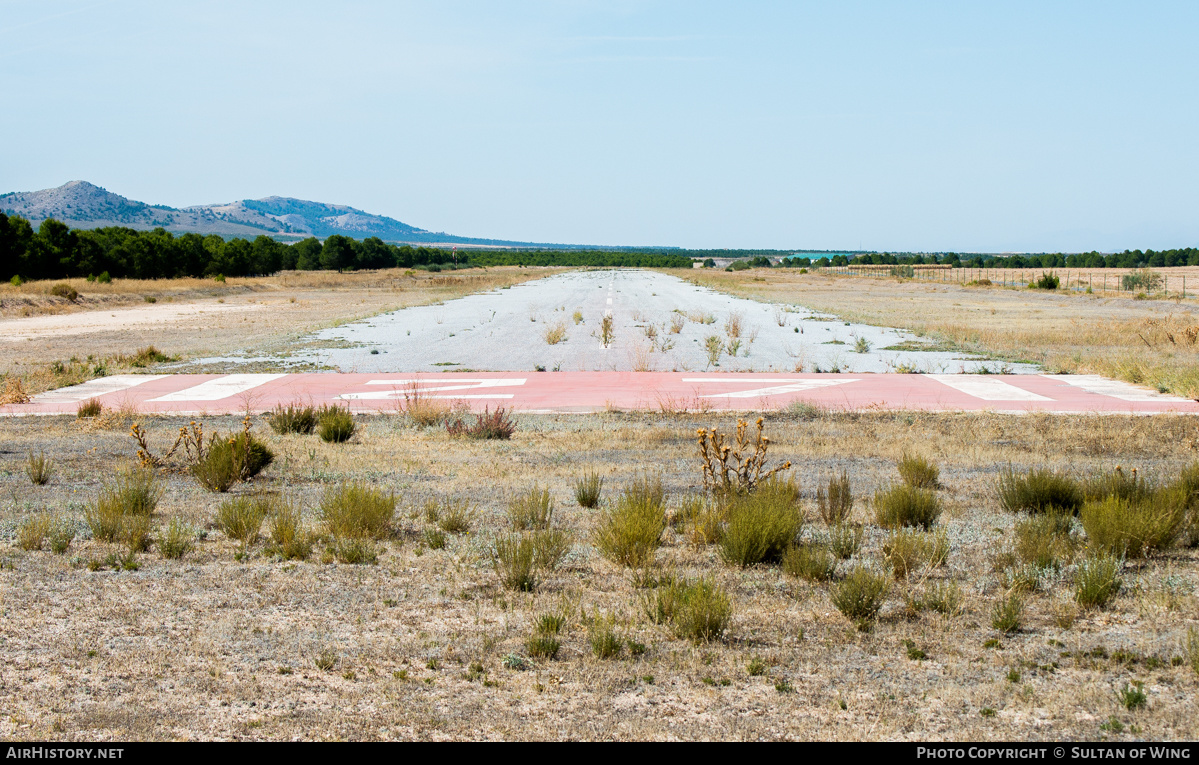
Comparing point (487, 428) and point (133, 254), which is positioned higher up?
point (133, 254)

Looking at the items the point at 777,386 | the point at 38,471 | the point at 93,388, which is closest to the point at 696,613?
the point at 38,471

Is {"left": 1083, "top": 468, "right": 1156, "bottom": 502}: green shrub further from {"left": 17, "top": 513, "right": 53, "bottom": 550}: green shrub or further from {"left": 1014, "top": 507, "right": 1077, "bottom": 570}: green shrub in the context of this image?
{"left": 17, "top": 513, "right": 53, "bottom": 550}: green shrub

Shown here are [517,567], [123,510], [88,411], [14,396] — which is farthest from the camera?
[14,396]

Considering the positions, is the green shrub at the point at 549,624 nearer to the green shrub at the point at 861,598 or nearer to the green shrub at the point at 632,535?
the green shrub at the point at 632,535

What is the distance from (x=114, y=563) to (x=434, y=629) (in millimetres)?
2887

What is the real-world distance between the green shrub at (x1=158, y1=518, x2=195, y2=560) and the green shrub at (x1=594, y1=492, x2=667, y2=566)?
327cm

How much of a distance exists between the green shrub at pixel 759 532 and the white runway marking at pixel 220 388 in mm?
12846

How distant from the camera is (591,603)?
6.33m

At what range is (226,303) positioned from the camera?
6012 cm

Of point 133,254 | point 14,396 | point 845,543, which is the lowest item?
point 14,396

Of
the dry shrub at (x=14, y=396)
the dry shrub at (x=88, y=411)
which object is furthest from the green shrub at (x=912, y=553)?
the dry shrub at (x=14, y=396)

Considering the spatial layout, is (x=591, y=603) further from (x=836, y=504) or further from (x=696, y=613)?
(x=836, y=504)

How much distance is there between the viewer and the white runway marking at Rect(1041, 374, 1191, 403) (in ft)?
54.0

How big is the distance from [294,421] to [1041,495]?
33.0 feet
